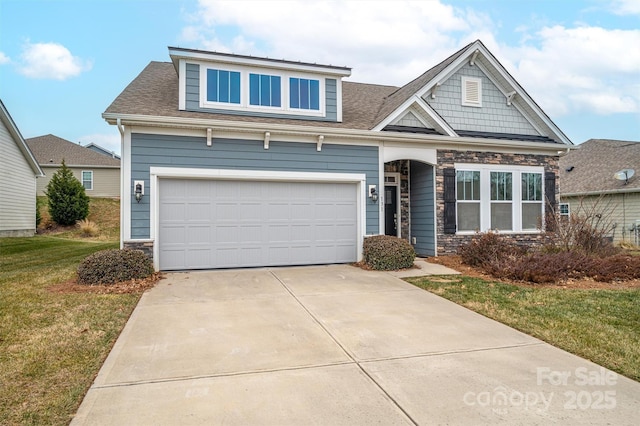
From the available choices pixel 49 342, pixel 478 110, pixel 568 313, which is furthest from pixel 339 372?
pixel 478 110

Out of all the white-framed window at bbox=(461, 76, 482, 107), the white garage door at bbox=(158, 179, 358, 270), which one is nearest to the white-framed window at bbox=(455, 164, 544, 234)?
the white-framed window at bbox=(461, 76, 482, 107)

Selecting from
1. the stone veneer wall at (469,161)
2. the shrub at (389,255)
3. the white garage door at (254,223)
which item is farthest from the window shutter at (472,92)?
the shrub at (389,255)

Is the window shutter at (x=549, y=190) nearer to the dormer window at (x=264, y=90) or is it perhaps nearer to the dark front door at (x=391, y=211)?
the dark front door at (x=391, y=211)

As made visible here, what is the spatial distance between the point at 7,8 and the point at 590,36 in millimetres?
21784

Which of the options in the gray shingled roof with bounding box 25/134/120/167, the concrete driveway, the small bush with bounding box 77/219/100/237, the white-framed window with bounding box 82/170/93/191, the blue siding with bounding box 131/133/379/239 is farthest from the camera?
the white-framed window with bounding box 82/170/93/191

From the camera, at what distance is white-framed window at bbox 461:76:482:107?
39.5ft

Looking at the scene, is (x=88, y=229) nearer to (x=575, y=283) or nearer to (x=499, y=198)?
(x=499, y=198)

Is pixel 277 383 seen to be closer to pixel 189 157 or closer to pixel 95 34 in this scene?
pixel 189 157

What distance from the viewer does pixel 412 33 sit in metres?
17.8

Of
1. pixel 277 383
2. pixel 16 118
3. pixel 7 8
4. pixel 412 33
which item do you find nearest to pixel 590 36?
pixel 412 33

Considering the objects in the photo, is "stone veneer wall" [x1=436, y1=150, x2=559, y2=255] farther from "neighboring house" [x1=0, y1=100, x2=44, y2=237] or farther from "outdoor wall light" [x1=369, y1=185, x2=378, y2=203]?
"neighboring house" [x1=0, y1=100, x2=44, y2=237]

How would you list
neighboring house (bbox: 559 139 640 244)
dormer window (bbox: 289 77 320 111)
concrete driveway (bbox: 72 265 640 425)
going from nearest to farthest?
concrete driveway (bbox: 72 265 640 425)
dormer window (bbox: 289 77 320 111)
neighboring house (bbox: 559 139 640 244)

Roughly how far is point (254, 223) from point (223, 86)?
360 centimetres

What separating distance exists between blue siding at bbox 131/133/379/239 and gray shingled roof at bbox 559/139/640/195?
48.0 feet
